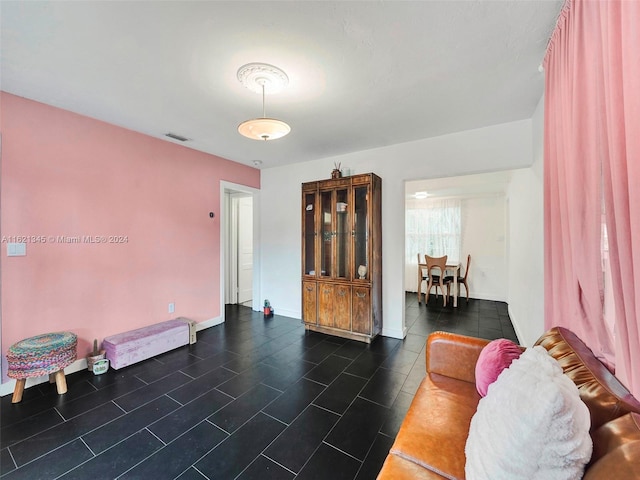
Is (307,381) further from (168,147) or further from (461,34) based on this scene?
(168,147)

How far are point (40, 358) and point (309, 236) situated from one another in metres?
2.90

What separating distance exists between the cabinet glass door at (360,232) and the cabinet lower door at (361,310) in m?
0.20

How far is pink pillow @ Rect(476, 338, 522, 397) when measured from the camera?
4.23 feet

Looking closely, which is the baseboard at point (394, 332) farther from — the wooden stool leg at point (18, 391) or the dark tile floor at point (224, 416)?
the wooden stool leg at point (18, 391)

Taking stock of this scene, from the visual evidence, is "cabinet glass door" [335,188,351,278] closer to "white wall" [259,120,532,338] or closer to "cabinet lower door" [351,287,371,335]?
"cabinet lower door" [351,287,371,335]

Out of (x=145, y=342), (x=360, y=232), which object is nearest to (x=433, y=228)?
(x=360, y=232)

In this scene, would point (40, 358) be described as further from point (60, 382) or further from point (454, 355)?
point (454, 355)

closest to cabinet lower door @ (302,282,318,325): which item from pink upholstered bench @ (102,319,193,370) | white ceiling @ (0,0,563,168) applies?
pink upholstered bench @ (102,319,193,370)

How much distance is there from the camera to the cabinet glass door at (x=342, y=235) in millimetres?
3529

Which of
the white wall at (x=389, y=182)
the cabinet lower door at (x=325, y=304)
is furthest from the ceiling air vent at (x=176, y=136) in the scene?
the cabinet lower door at (x=325, y=304)

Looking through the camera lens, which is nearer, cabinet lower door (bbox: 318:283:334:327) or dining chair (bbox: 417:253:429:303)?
cabinet lower door (bbox: 318:283:334:327)

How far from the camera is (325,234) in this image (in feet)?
12.1

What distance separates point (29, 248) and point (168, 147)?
5.70 feet

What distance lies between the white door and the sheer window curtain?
375 cm
